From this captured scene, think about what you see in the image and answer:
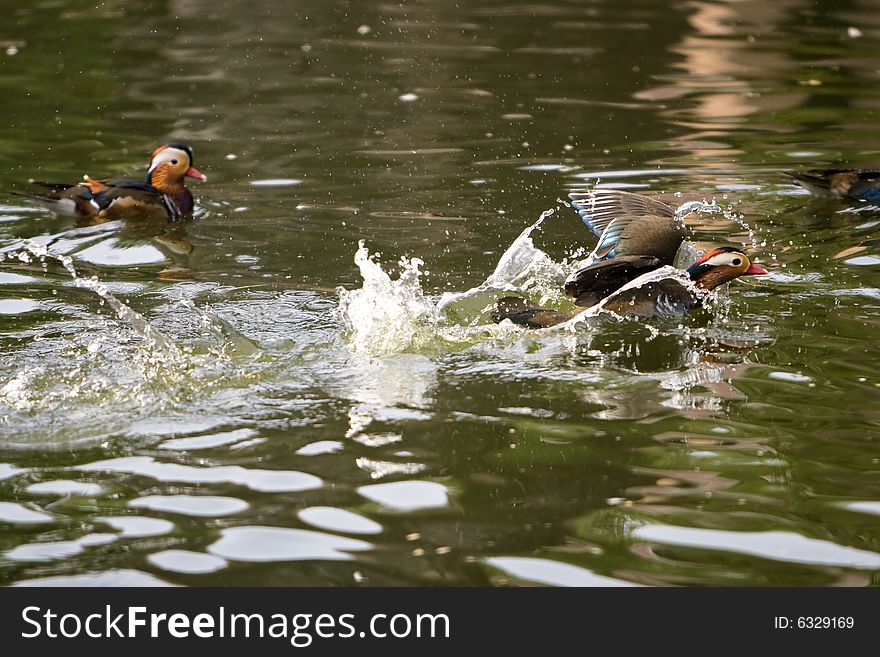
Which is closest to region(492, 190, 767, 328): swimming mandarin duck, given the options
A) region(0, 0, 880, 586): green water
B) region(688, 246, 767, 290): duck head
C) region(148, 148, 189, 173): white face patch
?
region(688, 246, 767, 290): duck head

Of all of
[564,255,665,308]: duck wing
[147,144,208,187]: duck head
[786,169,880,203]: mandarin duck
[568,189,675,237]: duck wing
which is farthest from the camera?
[147,144,208,187]: duck head

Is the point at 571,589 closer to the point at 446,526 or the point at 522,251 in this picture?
the point at 446,526

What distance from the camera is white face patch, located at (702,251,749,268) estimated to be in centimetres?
699

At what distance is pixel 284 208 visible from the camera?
9.17 metres

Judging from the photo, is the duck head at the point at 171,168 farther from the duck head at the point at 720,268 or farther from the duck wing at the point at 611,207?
the duck head at the point at 720,268

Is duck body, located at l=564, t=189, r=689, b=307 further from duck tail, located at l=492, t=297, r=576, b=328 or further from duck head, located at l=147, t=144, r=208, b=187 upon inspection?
duck head, located at l=147, t=144, r=208, b=187

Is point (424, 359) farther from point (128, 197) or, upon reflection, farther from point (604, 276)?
point (128, 197)

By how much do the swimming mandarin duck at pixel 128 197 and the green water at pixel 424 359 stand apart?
6.6 inches

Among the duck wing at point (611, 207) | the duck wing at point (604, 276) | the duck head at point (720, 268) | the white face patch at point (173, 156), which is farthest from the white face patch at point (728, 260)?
the white face patch at point (173, 156)

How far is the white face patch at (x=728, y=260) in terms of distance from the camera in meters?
6.99

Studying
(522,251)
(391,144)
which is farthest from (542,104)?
(522,251)

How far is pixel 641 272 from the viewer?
691cm

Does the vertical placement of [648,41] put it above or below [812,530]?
above

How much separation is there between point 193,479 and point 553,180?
17.5 ft
